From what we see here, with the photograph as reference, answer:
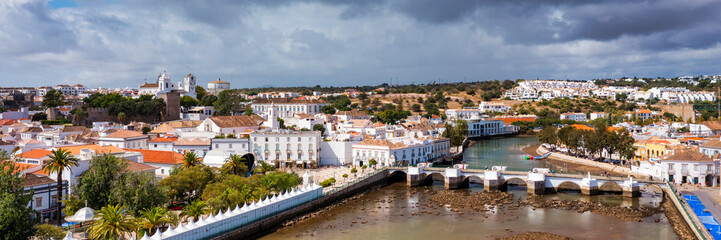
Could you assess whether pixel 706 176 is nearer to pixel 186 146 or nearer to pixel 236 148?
pixel 236 148

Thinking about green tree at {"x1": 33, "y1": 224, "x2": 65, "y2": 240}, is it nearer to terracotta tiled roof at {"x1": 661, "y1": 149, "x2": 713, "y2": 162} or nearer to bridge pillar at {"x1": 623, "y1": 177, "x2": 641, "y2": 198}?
bridge pillar at {"x1": 623, "y1": 177, "x2": 641, "y2": 198}

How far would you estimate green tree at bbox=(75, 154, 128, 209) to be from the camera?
23.8m

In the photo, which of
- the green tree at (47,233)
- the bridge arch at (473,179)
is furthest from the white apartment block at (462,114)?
the green tree at (47,233)

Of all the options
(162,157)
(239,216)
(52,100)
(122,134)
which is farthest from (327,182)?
(52,100)

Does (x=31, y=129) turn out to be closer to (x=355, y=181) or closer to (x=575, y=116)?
(x=355, y=181)

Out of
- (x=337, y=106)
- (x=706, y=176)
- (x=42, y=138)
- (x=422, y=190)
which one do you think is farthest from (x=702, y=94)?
(x=42, y=138)

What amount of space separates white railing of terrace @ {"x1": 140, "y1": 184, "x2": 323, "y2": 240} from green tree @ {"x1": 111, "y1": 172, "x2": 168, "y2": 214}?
2.08 metres

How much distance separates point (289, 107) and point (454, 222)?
6232 cm

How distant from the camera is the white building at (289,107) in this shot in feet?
285

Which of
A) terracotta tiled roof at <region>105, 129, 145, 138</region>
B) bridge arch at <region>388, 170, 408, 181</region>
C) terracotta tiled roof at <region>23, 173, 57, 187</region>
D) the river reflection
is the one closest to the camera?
terracotta tiled roof at <region>23, 173, 57, 187</region>

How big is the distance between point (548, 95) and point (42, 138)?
125296mm

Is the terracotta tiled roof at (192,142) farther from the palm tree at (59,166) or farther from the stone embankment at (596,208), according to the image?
the stone embankment at (596,208)

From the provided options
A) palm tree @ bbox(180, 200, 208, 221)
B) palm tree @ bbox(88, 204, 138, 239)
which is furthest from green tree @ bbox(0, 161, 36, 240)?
palm tree @ bbox(180, 200, 208, 221)

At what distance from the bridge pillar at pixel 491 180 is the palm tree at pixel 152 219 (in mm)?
23717
